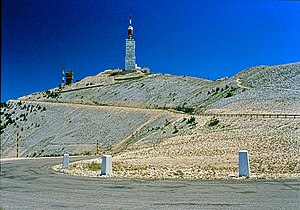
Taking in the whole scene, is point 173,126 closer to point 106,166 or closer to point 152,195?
point 106,166

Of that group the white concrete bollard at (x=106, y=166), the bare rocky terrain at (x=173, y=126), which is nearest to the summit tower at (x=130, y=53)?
the bare rocky terrain at (x=173, y=126)

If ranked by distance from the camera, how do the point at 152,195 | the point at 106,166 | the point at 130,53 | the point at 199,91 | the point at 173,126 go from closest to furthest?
the point at 152,195
the point at 106,166
the point at 173,126
the point at 199,91
the point at 130,53

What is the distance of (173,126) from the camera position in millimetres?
48625

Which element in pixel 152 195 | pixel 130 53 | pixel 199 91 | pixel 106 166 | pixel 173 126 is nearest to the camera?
pixel 152 195

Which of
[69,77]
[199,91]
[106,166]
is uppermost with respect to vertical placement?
[69,77]

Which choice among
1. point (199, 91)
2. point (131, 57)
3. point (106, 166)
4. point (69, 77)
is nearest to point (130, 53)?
point (131, 57)

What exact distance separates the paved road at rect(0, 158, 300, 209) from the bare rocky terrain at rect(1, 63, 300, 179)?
2.15 m

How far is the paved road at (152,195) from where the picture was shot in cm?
1052

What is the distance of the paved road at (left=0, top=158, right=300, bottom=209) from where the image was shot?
1052 cm

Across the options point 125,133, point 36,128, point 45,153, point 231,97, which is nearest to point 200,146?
point 45,153

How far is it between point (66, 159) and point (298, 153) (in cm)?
1199

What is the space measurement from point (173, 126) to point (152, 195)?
36.7 meters

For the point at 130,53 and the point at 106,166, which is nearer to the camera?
the point at 106,166

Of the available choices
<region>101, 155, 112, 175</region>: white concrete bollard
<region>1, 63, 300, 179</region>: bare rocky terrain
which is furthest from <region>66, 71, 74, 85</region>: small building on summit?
<region>101, 155, 112, 175</region>: white concrete bollard
